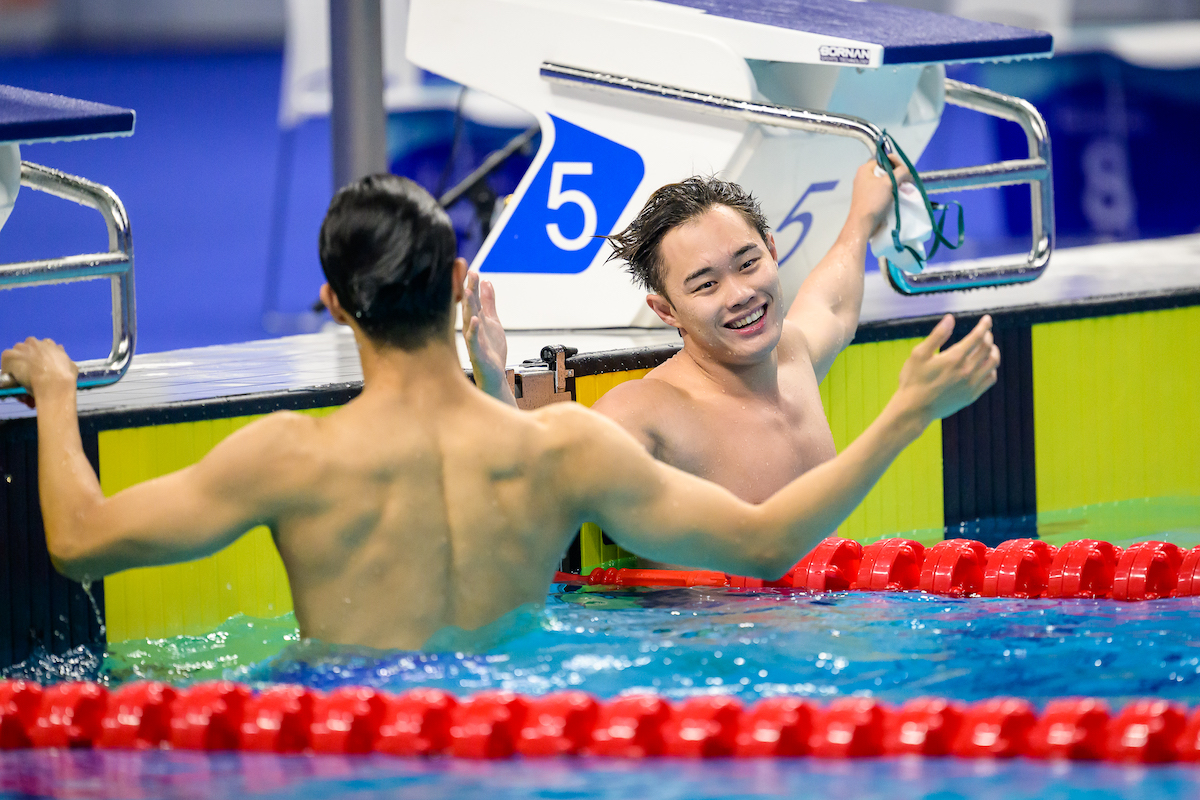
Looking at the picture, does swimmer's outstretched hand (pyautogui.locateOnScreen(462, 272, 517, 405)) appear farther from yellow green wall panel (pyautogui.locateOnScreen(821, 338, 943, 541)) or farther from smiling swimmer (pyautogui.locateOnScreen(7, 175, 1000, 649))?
yellow green wall panel (pyautogui.locateOnScreen(821, 338, 943, 541))

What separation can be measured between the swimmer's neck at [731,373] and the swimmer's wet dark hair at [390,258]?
124 centimetres

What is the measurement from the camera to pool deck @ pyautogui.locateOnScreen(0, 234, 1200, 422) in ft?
11.7

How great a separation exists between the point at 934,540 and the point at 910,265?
76 cm

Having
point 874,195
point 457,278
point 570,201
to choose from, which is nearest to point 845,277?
point 874,195

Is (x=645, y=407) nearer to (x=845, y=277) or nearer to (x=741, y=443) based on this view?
(x=741, y=443)

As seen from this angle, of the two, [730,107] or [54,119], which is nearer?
[54,119]

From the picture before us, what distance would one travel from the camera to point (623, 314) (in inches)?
178

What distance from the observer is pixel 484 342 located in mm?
3162

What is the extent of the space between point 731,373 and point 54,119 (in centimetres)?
144

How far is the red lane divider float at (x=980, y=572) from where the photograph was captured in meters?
3.44

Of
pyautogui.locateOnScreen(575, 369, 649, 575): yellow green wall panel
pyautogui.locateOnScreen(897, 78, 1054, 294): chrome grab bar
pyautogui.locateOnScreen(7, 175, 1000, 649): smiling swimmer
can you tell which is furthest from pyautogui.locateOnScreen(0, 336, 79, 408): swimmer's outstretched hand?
pyautogui.locateOnScreen(897, 78, 1054, 294): chrome grab bar

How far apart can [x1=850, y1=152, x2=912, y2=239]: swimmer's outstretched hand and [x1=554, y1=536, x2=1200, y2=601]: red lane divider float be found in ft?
2.67

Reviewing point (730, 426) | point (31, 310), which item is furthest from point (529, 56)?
point (31, 310)

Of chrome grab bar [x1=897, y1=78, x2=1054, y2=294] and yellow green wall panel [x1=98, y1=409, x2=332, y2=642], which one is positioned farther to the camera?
chrome grab bar [x1=897, y1=78, x2=1054, y2=294]
